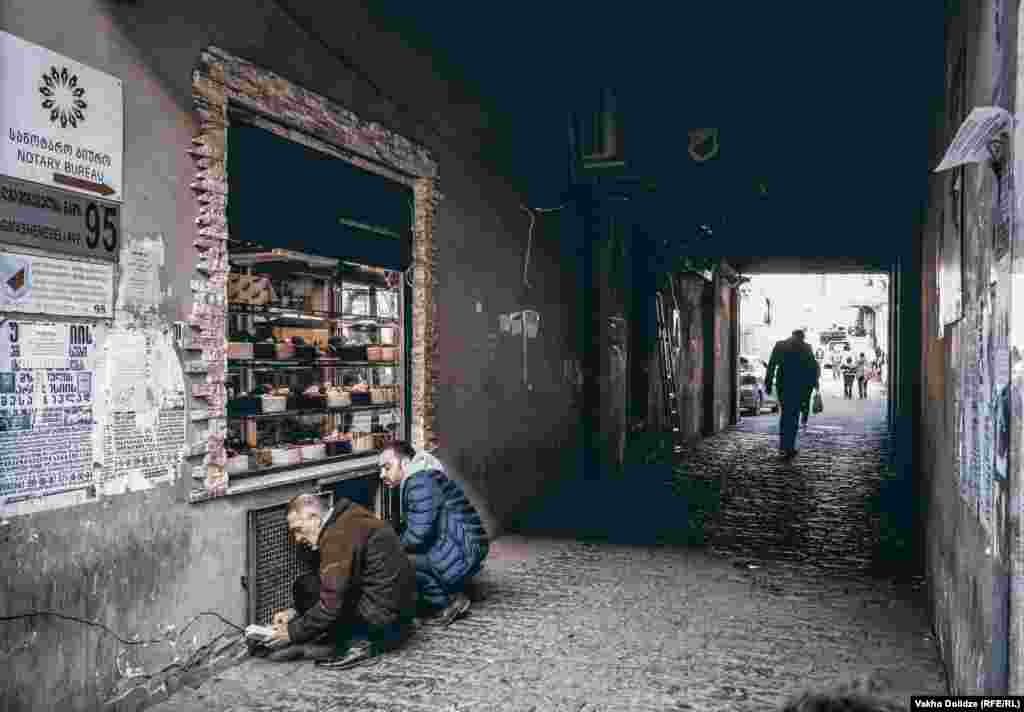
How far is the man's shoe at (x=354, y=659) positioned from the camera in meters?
5.12

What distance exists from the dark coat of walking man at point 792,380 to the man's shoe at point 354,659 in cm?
1134

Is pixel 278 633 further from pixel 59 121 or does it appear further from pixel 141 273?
pixel 59 121

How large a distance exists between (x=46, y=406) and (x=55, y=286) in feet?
1.81

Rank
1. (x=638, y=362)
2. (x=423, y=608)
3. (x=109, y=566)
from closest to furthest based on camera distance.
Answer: (x=109, y=566) < (x=423, y=608) < (x=638, y=362)

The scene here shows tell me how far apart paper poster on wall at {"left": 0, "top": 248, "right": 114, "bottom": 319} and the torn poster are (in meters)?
3.79

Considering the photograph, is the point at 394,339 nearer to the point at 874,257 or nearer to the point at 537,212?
the point at 537,212

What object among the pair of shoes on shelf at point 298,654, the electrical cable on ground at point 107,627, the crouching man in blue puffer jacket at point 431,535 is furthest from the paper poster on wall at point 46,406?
the crouching man in blue puffer jacket at point 431,535

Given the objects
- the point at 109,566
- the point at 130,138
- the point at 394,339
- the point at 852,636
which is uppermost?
the point at 130,138

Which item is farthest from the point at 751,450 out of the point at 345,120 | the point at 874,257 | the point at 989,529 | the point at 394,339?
the point at 989,529

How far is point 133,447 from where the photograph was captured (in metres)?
4.45

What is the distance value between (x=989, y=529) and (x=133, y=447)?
154 inches

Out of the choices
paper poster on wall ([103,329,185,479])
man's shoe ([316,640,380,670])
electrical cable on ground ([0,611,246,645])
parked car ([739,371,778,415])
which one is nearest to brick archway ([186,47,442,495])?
paper poster on wall ([103,329,185,479])

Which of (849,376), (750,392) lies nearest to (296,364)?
(750,392)

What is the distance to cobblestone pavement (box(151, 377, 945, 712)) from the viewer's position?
4715mm
